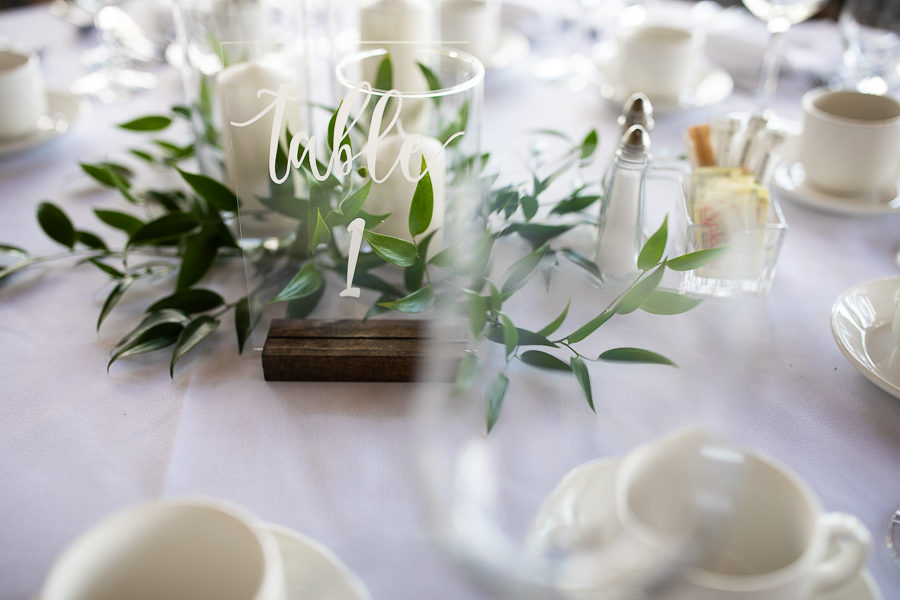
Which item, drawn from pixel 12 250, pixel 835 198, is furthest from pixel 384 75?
pixel 835 198

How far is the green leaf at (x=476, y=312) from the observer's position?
0.55 metres

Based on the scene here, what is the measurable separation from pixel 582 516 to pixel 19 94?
2.75 feet

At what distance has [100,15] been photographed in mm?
1070

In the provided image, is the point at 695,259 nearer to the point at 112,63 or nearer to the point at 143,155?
the point at 143,155

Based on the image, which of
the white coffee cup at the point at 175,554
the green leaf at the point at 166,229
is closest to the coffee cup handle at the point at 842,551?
the white coffee cup at the point at 175,554

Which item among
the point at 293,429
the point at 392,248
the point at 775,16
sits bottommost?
the point at 293,429

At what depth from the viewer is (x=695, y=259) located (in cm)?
58

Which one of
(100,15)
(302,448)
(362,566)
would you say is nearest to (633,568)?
(362,566)

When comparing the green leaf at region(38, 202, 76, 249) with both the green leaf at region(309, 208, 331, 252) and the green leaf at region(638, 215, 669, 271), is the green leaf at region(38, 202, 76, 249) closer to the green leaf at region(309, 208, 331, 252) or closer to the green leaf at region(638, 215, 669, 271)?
the green leaf at region(309, 208, 331, 252)

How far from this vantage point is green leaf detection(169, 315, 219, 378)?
585 millimetres

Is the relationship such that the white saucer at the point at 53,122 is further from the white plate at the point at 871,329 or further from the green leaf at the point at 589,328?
the white plate at the point at 871,329

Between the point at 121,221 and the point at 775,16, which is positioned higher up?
the point at 775,16

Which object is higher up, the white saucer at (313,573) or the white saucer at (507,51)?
the white saucer at (507,51)

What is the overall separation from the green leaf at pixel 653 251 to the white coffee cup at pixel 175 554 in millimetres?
361
